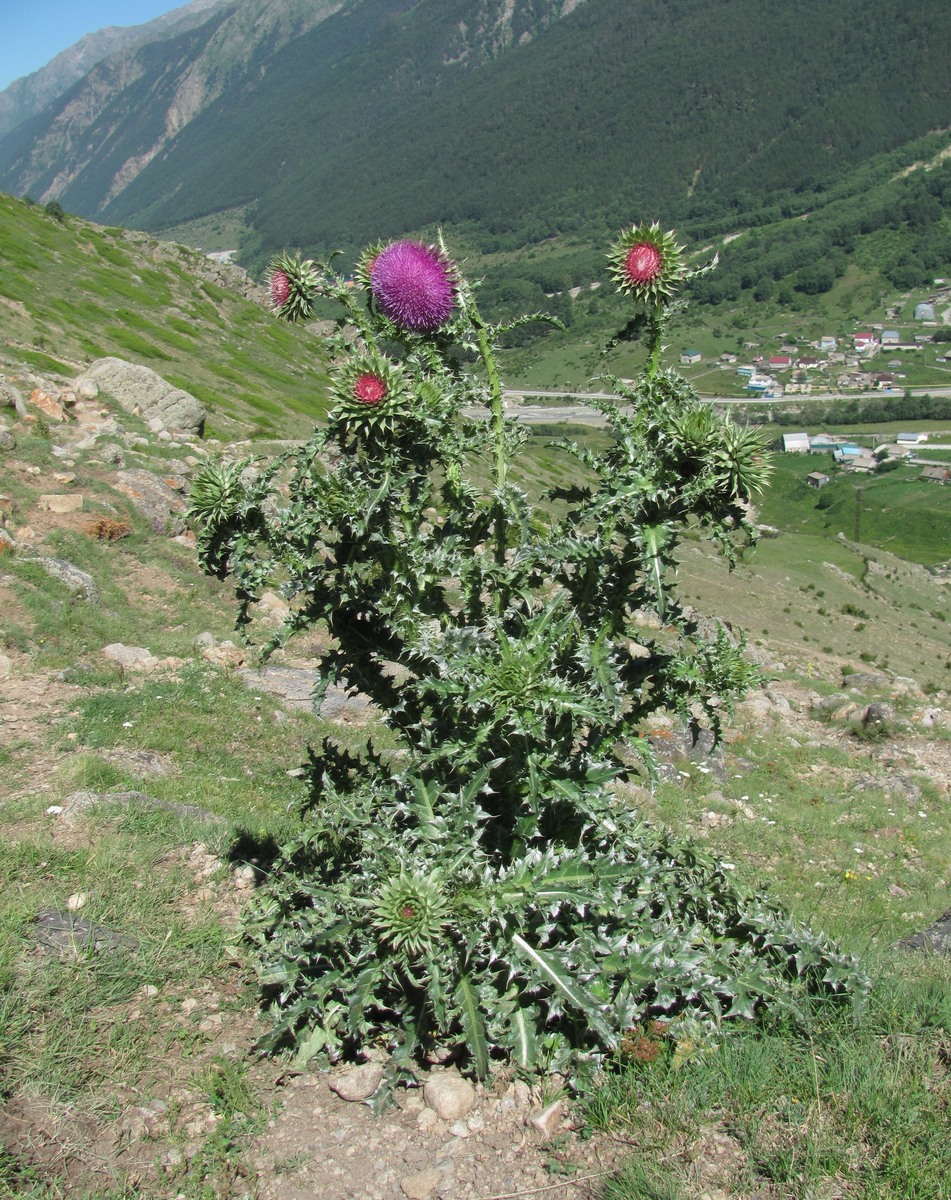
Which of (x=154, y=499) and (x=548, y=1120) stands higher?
(x=154, y=499)

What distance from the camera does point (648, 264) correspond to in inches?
183

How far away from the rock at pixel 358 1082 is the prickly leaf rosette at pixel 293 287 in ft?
12.9

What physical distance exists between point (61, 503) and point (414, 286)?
36.8ft

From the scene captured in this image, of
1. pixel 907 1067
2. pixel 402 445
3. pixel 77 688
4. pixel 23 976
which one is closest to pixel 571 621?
pixel 402 445

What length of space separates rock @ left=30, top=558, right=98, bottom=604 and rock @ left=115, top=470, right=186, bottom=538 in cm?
259

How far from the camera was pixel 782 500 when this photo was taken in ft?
307

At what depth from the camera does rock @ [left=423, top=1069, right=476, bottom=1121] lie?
381cm

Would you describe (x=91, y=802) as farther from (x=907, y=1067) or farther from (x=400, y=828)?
(x=907, y=1067)

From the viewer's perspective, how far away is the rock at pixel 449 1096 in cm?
381

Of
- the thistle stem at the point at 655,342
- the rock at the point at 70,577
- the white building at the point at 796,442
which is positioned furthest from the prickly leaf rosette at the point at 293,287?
the white building at the point at 796,442

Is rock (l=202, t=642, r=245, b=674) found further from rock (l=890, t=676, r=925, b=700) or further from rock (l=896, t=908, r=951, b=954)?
rock (l=890, t=676, r=925, b=700)

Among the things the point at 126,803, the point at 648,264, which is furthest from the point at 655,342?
the point at 126,803

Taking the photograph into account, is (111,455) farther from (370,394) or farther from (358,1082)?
(358,1082)

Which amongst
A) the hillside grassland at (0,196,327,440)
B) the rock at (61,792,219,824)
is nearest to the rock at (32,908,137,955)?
the rock at (61,792,219,824)
